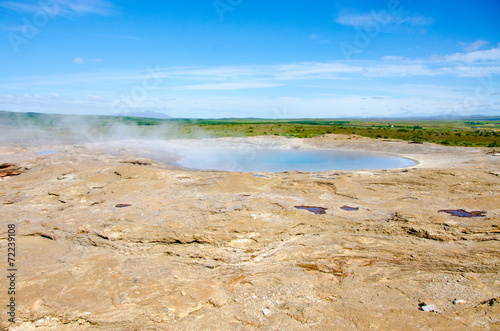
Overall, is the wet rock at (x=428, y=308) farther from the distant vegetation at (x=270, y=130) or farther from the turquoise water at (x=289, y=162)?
the distant vegetation at (x=270, y=130)

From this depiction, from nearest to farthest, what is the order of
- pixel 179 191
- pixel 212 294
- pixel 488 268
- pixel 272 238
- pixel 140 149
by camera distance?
pixel 212 294 < pixel 488 268 < pixel 272 238 < pixel 179 191 < pixel 140 149

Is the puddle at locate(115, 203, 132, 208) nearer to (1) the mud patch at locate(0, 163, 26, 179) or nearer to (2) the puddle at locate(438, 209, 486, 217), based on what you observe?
(2) the puddle at locate(438, 209, 486, 217)

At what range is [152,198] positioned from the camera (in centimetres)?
952

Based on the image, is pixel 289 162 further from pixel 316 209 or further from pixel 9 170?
pixel 9 170

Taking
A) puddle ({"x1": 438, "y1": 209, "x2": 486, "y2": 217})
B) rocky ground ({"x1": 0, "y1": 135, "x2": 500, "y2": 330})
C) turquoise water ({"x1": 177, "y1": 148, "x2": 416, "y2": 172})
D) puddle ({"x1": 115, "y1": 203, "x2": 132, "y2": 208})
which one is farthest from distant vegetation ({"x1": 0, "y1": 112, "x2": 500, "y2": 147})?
puddle ({"x1": 115, "y1": 203, "x2": 132, "y2": 208})

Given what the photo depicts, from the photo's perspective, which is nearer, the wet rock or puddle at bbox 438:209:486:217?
the wet rock

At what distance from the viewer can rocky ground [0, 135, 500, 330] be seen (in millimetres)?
4367

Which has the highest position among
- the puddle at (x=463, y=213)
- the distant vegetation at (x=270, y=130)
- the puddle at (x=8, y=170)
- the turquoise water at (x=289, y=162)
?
the distant vegetation at (x=270, y=130)

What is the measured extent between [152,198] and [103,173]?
409 centimetres

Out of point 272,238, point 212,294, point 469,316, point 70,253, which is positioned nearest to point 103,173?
point 70,253

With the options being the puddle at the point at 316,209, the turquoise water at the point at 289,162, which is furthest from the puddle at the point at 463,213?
the turquoise water at the point at 289,162

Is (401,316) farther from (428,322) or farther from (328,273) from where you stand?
(328,273)

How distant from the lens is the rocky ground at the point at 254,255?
4367 millimetres

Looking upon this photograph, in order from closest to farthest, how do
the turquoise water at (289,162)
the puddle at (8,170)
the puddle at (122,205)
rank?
the puddle at (122,205)
the puddle at (8,170)
the turquoise water at (289,162)
